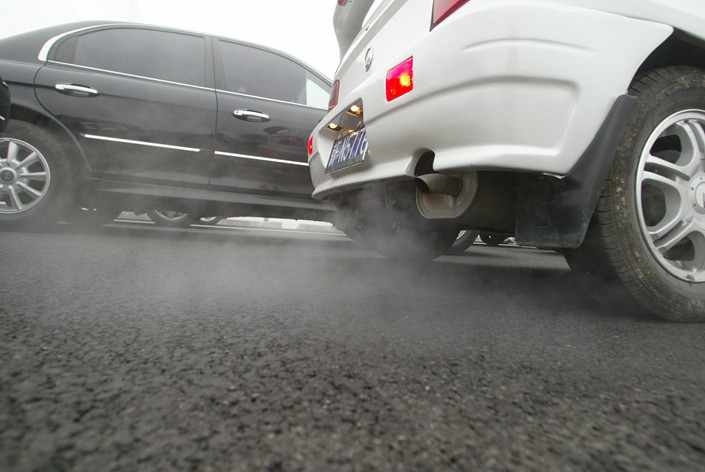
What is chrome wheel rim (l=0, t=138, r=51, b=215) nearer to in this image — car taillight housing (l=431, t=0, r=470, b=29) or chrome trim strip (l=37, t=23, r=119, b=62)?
chrome trim strip (l=37, t=23, r=119, b=62)

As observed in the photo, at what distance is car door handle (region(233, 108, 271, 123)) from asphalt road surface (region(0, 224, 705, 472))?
1.58 m

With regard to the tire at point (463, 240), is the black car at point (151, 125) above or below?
above

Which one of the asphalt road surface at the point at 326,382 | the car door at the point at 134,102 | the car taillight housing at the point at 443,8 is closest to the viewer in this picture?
the asphalt road surface at the point at 326,382

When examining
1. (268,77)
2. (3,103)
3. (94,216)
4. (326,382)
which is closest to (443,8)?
(326,382)

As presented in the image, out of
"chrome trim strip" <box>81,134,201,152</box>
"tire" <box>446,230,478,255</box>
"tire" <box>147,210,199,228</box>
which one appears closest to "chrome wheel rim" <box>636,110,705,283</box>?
"tire" <box>446,230,478,255</box>

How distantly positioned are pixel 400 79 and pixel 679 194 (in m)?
0.95

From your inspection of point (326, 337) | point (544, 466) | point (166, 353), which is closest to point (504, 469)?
point (544, 466)

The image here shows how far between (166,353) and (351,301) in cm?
61

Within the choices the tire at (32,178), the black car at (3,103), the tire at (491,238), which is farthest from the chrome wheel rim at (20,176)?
the tire at (491,238)

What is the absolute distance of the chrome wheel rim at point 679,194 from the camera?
114 cm

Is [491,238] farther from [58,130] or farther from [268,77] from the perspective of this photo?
[58,130]

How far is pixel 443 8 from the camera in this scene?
1062 mm

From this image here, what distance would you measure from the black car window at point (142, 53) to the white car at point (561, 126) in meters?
1.77

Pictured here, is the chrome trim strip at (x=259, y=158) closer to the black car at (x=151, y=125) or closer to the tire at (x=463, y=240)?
the black car at (x=151, y=125)
